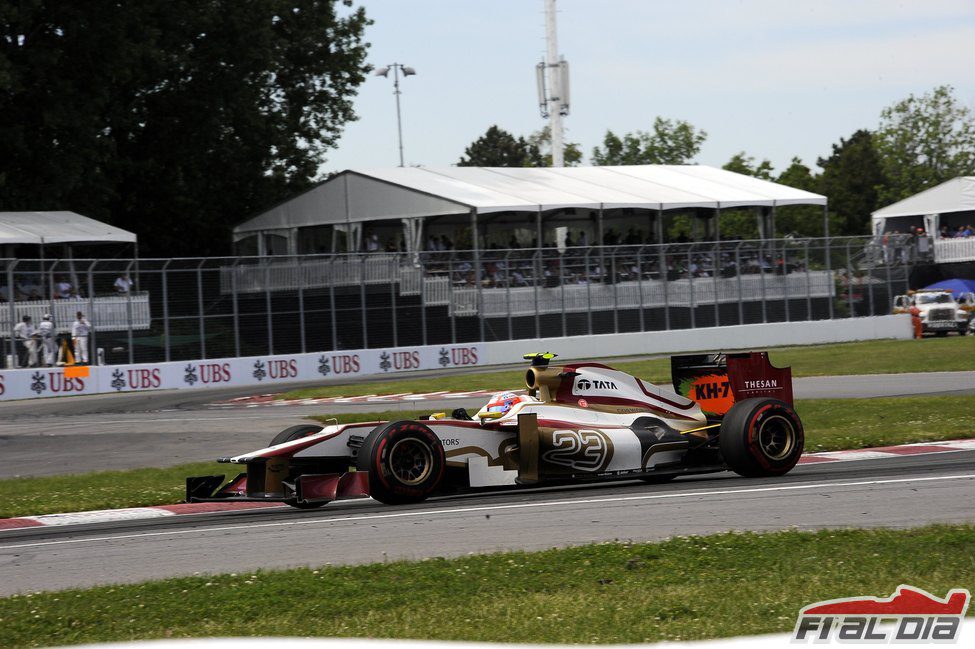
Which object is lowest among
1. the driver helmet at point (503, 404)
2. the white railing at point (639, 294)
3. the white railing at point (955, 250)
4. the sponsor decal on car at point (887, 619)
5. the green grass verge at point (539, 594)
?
the green grass verge at point (539, 594)

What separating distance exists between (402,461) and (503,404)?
1.45 m

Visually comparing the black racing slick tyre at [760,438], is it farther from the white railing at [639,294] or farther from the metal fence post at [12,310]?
the white railing at [639,294]

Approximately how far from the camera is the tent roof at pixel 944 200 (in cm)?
6003

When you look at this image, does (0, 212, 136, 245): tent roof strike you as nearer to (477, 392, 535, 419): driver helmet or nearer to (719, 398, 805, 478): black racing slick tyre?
(477, 392, 535, 419): driver helmet

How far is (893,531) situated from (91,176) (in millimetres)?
38824

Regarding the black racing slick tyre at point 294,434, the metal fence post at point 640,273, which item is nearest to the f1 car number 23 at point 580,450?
the black racing slick tyre at point 294,434

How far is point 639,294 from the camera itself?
37406 mm

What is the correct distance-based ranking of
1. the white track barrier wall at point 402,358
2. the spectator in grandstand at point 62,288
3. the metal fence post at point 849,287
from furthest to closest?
the metal fence post at point 849,287 < the white track barrier wall at point 402,358 < the spectator in grandstand at point 62,288

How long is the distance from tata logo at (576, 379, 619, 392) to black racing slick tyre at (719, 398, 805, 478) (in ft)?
3.85

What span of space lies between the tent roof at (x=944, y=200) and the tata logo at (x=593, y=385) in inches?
2031

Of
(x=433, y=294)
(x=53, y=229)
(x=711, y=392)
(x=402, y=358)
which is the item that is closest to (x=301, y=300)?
(x=402, y=358)

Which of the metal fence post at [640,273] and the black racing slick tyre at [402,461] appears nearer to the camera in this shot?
the black racing slick tyre at [402,461]

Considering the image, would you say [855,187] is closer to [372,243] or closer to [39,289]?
[372,243]

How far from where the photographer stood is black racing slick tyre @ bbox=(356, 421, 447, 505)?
35.8 feet
